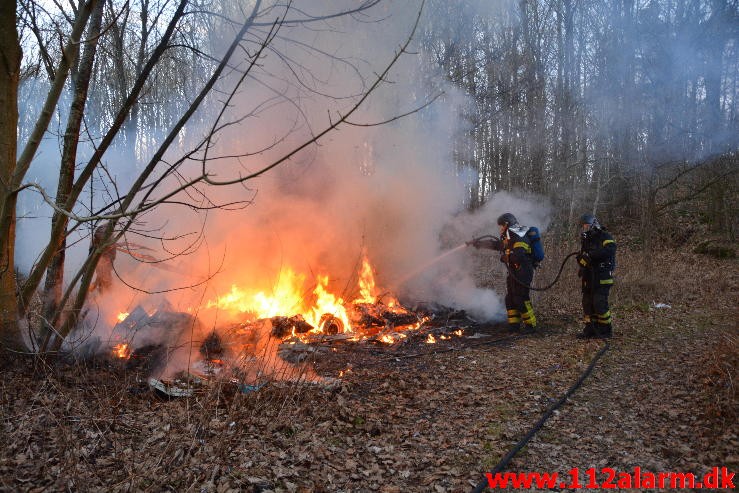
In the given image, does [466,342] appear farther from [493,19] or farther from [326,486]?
[493,19]

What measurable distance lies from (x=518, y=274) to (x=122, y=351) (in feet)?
19.5

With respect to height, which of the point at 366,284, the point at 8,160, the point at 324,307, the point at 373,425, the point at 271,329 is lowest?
the point at 373,425

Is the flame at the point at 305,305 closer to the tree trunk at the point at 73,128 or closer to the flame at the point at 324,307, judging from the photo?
the flame at the point at 324,307

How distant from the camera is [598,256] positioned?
684cm

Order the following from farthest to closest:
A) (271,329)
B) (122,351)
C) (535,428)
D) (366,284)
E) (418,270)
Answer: (418,270)
(366,284)
(271,329)
(122,351)
(535,428)

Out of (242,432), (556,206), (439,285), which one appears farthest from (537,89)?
(242,432)

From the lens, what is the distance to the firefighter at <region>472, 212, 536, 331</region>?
297 inches

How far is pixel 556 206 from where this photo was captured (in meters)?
14.5

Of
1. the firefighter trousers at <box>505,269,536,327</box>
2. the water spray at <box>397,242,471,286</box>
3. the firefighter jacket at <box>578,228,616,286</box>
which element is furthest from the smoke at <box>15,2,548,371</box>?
the firefighter jacket at <box>578,228,616,286</box>

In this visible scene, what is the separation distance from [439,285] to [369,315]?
2.79m

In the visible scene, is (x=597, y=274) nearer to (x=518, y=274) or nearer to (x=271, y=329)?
(x=518, y=274)

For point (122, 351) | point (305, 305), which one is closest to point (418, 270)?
point (305, 305)

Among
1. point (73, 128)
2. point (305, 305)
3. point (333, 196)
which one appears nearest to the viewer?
point (73, 128)

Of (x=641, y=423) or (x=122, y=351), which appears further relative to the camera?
(x=122, y=351)
